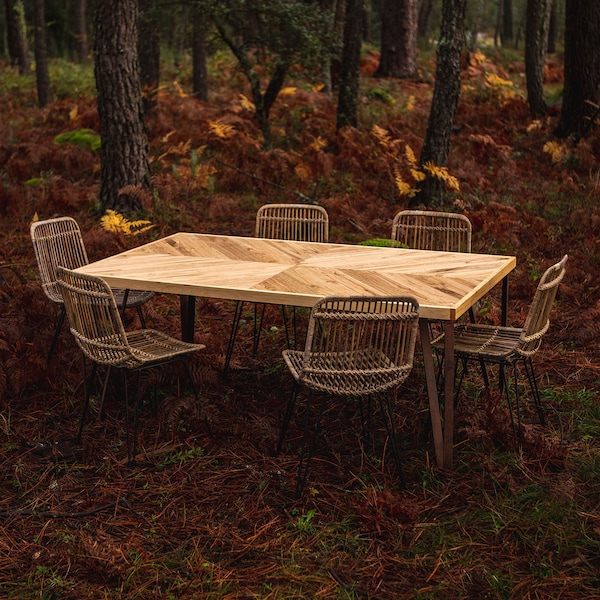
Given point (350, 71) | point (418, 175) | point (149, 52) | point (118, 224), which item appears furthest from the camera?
point (149, 52)

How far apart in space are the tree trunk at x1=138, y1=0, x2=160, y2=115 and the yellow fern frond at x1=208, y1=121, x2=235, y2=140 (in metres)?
1.54

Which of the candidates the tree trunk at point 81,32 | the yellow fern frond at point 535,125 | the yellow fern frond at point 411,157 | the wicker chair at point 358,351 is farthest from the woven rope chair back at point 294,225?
the tree trunk at point 81,32

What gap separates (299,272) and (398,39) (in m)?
13.3

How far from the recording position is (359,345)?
3959 mm

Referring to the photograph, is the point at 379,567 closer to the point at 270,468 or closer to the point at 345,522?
the point at 345,522

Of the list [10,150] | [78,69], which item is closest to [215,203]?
[10,150]

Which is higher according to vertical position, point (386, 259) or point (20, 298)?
point (386, 259)

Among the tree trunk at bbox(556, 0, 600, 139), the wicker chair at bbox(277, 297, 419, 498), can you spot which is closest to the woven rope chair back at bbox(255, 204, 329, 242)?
the wicker chair at bbox(277, 297, 419, 498)

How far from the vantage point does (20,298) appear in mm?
6188

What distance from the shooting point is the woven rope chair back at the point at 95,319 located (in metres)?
4.23

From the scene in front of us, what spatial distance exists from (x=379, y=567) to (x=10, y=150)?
9.06 meters

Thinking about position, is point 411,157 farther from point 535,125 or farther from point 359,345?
point 359,345

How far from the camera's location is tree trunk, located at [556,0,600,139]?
37.0 feet

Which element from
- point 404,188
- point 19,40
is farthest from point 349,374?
point 19,40
